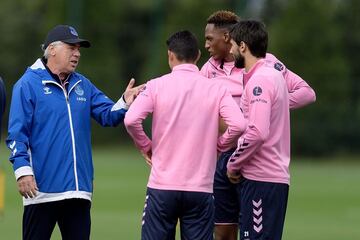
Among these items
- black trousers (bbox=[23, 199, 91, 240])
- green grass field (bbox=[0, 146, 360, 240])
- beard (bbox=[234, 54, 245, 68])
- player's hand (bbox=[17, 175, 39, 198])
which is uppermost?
beard (bbox=[234, 54, 245, 68])

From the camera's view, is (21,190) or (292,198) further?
(292,198)

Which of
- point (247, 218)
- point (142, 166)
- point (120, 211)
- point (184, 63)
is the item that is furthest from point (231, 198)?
point (142, 166)

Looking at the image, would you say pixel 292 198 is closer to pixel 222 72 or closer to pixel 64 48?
pixel 222 72

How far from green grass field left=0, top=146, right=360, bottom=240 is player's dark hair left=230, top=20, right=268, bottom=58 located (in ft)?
17.6

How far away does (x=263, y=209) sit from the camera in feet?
26.9

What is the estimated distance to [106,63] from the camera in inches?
1480

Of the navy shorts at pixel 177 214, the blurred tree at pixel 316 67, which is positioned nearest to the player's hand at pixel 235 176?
the navy shorts at pixel 177 214

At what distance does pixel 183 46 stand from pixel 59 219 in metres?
1.69

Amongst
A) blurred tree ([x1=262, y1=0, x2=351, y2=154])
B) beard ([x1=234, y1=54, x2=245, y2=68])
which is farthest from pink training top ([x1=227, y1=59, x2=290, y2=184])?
blurred tree ([x1=262, y1=0, x2=351, y2=154])

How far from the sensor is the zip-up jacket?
7977 mm

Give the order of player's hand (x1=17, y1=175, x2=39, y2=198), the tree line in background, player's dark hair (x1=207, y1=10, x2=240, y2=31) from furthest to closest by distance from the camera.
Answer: the tree line in background < player's dark hair (x1=207, y1=10, x2=240, y2=31) < player's hand (x1=17, y1=175, x2=39, y2=198)

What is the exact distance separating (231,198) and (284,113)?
140cm

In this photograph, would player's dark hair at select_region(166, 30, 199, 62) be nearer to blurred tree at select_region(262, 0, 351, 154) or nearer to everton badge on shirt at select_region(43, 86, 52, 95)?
everton badge on shirt at select_region(43, 86, 52, 95)

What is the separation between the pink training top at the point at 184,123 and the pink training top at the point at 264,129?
162 millimetres
